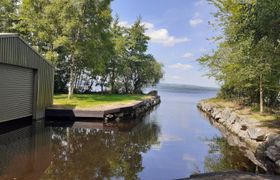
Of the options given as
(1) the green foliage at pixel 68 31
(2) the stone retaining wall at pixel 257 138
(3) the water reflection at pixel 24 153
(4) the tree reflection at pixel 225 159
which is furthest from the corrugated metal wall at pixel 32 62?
(2) the stone retaining wall at pixel 257 138

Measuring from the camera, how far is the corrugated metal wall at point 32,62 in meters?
12.5

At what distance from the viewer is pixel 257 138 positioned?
11617 mm

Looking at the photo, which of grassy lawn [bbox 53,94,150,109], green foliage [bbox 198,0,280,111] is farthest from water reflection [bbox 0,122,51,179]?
green foliage [bbox 198,0,280,111]

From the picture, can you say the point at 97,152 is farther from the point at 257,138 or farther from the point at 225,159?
the point at 257,138

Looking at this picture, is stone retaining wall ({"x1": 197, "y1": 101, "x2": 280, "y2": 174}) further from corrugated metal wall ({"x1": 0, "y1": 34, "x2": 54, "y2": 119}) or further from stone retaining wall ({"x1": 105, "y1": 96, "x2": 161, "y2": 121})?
corrugated metal wall ({"x1": 0, "y1": 34, "x2": 54, "y2": 119})

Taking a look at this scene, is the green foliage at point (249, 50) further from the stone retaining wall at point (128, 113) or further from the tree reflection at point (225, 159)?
the stone retaining wall at point (128, 113)

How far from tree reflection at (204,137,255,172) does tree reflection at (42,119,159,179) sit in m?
2.07

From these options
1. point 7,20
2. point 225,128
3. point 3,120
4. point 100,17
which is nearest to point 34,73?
point 3,120

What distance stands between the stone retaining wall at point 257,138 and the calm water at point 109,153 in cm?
53

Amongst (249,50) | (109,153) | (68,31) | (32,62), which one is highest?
(68,31)

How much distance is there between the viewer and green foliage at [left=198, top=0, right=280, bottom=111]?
28.3 ft

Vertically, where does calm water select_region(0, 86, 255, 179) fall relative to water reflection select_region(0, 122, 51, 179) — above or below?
below

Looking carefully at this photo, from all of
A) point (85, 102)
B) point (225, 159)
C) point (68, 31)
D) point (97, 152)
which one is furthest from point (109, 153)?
point (68, 31)

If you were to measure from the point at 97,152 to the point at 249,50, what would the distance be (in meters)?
6.88
